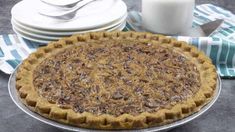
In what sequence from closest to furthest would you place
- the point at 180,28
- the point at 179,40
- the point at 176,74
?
the point at 176,74 < the point at 179,40 < the point at 180,28

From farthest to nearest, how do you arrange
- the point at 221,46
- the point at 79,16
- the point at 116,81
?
the point at 79,16
the point at 221,46
the point at 116,81

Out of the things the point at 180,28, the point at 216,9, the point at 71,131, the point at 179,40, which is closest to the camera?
the point at 71,131

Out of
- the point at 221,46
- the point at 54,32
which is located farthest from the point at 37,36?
the point at 221,46

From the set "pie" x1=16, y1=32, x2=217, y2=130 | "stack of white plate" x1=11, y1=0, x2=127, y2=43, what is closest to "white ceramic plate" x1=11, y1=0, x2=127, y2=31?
"stack of white plate" x1=11, y1=0, x2=127, y2=43

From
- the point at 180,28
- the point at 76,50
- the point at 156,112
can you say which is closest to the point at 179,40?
the point at 180,28

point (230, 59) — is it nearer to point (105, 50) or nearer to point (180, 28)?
point (180, 28)

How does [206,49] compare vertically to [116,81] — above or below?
below

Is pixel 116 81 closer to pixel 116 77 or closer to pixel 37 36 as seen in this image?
pixel 116 77
